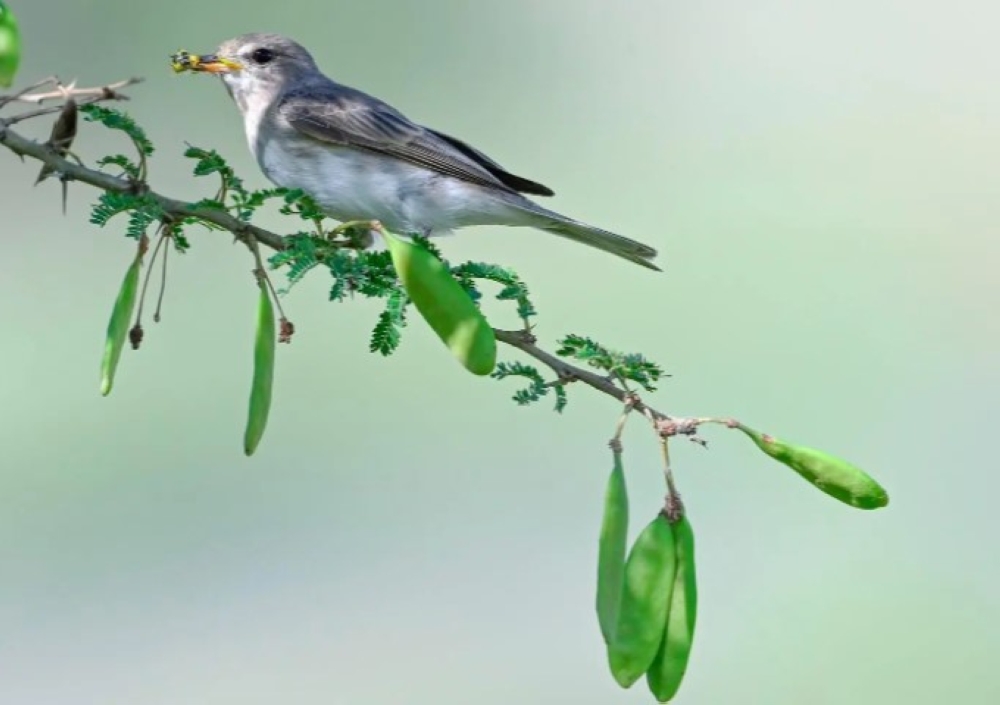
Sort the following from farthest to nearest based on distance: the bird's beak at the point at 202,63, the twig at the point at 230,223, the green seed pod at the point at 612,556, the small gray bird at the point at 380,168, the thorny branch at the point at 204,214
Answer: the small gray bird at the point at 380,168 → the bird's beak at the point at 202,63 → the twig at the point at 230,223 → the thorny branch at the point at 204,214 → the green seed pod at the point at 612,556

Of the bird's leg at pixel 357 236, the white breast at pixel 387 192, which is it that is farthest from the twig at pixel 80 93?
the white breast at pixel 387 192

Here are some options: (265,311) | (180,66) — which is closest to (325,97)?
(180,66)

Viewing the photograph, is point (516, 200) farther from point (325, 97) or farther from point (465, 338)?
point (465, 338)

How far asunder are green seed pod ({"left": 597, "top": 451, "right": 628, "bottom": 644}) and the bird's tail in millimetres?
1357

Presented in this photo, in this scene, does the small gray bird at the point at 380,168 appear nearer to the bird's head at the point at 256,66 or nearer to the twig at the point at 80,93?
the bird's head at the point at 256,66

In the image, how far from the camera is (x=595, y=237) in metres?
3.43

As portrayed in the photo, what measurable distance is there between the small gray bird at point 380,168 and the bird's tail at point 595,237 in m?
0.01

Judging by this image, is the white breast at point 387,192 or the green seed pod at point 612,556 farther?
the white breast at point 387,192

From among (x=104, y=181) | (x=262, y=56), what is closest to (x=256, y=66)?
(x=262, y=56)

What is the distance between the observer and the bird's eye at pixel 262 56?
14.5 ft

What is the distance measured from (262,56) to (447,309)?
287 centimetres

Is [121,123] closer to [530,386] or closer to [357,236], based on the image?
[357,236]

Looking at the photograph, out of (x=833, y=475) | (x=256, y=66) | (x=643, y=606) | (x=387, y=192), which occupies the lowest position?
(x=643, y=606)

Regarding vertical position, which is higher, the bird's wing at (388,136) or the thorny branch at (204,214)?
the bird's wing at (388,136)
